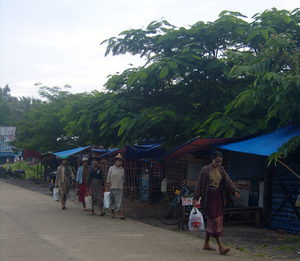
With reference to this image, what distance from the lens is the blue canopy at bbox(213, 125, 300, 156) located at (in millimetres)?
7484

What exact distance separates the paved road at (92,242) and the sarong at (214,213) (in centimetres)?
39

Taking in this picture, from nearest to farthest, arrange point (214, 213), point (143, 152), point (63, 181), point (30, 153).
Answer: point (214, 213) < point (63, 181) < point (143, 152) < point (30, 153)

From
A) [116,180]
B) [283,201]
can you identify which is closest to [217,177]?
[283,201]

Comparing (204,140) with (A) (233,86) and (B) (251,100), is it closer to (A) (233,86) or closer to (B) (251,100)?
(B) (251,100)

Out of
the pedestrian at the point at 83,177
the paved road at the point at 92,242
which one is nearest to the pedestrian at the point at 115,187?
the paved road at the point at 92,242

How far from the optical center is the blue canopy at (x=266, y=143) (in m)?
7.48

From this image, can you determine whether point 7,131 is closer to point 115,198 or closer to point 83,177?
point 83,177

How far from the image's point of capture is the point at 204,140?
8.63 metres

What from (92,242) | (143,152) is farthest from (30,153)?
(92,242)

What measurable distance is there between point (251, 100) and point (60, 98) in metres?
22.8

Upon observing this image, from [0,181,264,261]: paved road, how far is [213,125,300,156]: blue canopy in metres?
2.17

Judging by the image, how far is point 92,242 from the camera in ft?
22.0

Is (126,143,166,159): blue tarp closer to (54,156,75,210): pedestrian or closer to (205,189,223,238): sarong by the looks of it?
(54,156,75,210): pedestrian

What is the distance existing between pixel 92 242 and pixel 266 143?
4219mm
